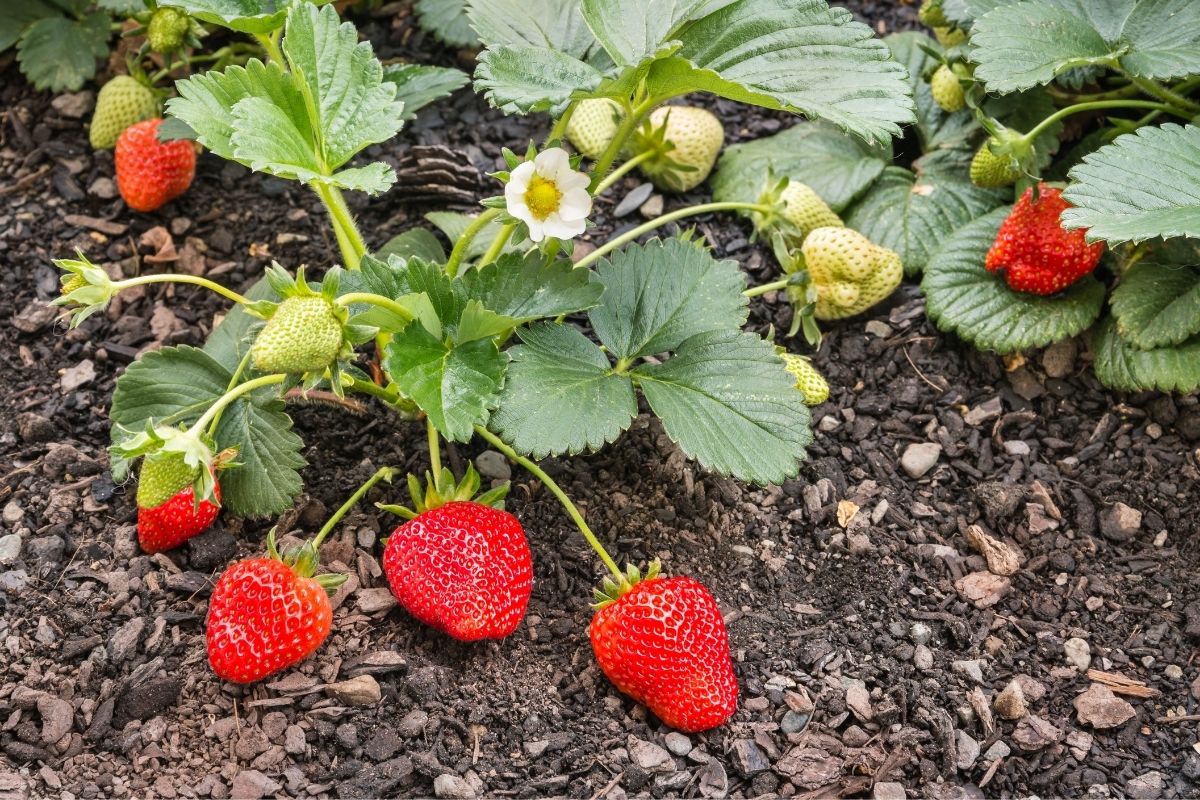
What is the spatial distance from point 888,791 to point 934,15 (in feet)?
4.81

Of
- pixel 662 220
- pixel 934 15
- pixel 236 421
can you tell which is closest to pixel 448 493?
pixel 236 421

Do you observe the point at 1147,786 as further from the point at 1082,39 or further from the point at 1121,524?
the point at 1082,39

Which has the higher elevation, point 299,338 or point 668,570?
point 299,338

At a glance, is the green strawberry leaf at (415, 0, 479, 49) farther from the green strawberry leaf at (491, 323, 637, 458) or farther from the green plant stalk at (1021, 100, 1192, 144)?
the green plant stalk at (1021, 100, 1192, 144)

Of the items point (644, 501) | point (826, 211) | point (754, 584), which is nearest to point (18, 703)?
point (644, 501)

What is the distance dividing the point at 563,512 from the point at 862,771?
606 mm

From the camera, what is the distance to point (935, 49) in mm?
2344

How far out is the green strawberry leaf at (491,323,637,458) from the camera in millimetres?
1613

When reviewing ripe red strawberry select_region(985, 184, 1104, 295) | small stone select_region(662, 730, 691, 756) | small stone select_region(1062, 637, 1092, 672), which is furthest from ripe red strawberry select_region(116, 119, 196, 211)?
small stone select_region(1062, 637, 1092, 672)

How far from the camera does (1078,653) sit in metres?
1.78

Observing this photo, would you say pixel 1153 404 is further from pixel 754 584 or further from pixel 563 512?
pixel 563 512

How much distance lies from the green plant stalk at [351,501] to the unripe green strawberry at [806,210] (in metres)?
0.91

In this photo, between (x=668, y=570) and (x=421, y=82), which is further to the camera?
(x=421, y=82)

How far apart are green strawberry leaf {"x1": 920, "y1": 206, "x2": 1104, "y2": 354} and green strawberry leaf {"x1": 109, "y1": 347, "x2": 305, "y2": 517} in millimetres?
1148
